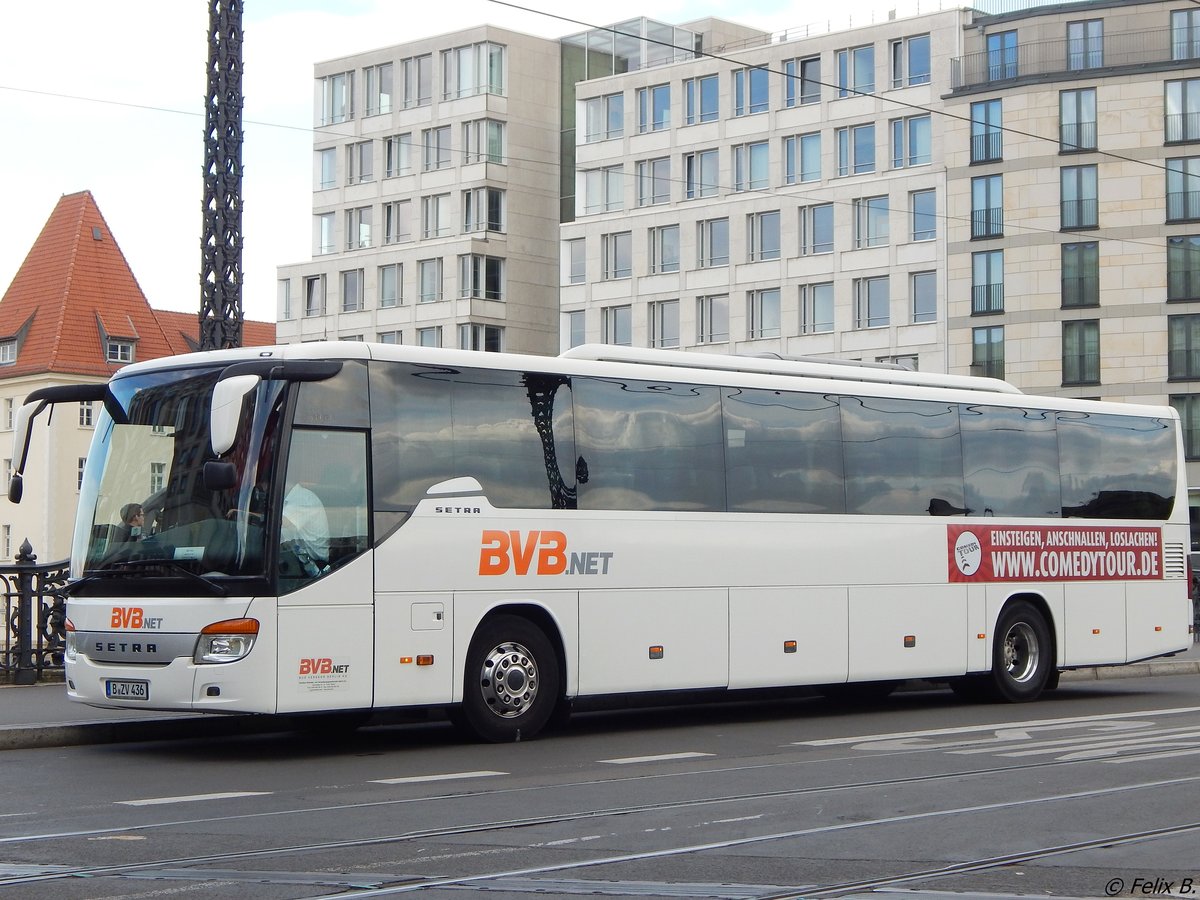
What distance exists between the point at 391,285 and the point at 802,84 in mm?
23359

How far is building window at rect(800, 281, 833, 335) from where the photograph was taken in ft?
251

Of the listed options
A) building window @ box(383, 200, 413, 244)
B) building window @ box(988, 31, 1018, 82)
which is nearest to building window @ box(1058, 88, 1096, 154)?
building window @ box(988, 31, 1018, 82)

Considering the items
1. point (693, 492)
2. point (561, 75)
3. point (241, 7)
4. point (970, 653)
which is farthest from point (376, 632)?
point (561, 75)

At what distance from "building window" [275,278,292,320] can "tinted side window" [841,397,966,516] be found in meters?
Answer: 77.2

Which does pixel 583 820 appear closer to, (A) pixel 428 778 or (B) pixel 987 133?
(A) pixel 428 778

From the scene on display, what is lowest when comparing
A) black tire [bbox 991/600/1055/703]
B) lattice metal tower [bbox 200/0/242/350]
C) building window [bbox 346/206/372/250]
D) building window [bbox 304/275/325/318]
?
black tire [bbox 991/600/1055/703]

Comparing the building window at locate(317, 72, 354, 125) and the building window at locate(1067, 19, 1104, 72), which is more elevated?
the building window at locate(317, 72, 354, 125)

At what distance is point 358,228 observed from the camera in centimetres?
9225

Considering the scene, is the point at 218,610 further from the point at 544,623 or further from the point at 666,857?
the point at 666,857

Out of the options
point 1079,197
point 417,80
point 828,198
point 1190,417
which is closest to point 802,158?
point 828,198

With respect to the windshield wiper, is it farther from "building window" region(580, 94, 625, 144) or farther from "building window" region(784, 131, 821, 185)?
"building window" region(580, 94, 625, 144)

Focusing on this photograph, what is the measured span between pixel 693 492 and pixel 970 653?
4.36 m

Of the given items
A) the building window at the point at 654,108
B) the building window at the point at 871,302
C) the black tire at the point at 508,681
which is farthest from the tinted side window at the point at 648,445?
the building window at the point at 654,108

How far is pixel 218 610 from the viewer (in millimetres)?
13938
